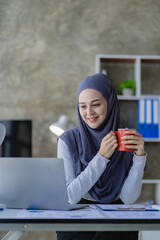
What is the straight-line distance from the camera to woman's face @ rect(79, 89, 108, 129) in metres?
1.80

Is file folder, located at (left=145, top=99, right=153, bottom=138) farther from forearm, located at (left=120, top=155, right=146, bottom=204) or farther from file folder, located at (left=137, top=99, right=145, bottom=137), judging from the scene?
forearm, located at (left=120, top=155, right=146, bottom=204)

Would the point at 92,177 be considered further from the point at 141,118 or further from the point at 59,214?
the point at 141,118

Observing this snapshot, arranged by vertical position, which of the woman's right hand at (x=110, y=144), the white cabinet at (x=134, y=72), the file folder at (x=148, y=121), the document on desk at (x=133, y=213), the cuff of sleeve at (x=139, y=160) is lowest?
the document on desk at (x=133, y=213)

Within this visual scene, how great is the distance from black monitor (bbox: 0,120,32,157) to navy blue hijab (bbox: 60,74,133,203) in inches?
71.9

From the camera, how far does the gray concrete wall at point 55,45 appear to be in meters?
3.95

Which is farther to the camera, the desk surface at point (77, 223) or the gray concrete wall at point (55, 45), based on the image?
the gray concrete wall at point (55, 45)

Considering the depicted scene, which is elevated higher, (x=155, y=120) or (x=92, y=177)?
(x=155, y=120)

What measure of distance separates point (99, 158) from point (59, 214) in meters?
0.44

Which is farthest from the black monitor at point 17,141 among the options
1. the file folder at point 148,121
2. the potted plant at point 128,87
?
the file folder at point 148,121

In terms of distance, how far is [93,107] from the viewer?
71.4 inches

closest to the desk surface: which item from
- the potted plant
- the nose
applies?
the nose

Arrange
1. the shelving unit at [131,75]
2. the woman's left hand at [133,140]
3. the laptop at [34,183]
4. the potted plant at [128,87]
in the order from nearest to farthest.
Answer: the laptop at [34,183] → the woman's left hand at [133,140] → the potted plant at [128,87] → the shelving unit at [131,75]

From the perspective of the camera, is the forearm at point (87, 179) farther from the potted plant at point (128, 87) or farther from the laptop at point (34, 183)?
the potted plant at point (128, 87)

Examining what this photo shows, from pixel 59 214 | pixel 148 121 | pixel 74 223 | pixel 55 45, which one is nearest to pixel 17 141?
pixel 55 45
